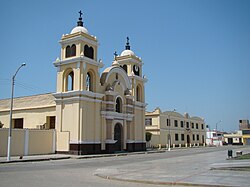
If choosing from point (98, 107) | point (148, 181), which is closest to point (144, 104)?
point (98, 107)

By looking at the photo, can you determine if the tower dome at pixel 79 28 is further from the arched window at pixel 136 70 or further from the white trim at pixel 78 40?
the arched window at pixel 136 70

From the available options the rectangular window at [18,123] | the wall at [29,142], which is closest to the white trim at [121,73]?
the wall at [29,142]

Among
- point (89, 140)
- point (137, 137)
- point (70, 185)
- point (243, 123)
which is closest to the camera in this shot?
point (70, 185)

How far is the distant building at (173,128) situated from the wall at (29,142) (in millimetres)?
27105

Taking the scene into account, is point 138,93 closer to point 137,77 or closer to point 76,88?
point 137,77

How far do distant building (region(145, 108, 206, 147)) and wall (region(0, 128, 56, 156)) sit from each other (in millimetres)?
27105

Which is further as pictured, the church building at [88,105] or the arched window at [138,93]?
the arched window at [138,93]

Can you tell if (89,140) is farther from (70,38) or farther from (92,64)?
(70,38)

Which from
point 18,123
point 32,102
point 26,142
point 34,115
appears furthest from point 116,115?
point 18,123

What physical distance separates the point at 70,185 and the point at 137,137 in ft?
111

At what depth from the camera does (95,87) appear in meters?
37.5

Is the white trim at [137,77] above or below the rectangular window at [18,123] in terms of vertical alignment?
above

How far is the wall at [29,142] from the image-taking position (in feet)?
99.0

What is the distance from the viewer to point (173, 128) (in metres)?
67.2
